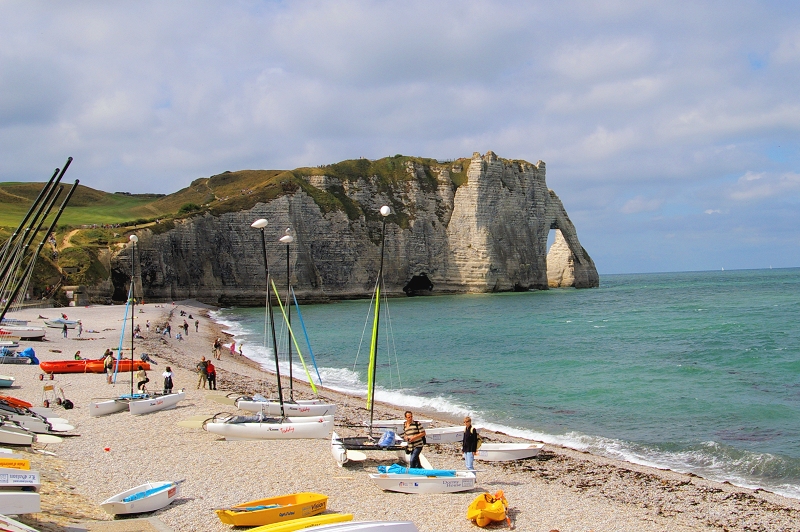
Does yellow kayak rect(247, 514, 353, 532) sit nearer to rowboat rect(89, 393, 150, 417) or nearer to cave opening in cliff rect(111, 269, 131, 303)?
rowboat rect(89, 393, 150, 417)

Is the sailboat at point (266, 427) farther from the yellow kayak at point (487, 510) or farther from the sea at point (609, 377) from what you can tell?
the yellow kayak at point (487, 510)

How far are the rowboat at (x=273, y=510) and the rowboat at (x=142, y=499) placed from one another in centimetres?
147

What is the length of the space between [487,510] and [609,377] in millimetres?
20258

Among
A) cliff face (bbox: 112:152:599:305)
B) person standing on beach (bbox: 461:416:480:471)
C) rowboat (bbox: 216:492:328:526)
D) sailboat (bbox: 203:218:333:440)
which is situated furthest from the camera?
cliff face (bbox: 112:152:599:305)

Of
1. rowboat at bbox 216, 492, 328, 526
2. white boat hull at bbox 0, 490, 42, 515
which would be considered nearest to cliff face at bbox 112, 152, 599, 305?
rowboat at bbox 216, 492, 328, 526

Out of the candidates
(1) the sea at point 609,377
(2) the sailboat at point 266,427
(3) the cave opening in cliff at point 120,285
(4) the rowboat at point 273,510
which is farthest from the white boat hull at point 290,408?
(3) the cave opening in cliff at point 120,285

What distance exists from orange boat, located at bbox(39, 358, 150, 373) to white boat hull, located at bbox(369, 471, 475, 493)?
1768 centimetres

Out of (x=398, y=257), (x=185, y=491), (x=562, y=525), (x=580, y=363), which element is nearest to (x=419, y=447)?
(x=562, y=525)

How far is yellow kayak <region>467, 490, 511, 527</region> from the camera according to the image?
39.8 feet

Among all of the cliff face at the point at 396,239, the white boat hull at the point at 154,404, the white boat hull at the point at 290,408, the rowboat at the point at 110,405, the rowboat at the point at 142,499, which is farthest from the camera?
the cliff face at the point at 396,239

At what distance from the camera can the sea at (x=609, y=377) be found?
1917cm

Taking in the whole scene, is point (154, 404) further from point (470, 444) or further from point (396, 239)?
point (396, 239)

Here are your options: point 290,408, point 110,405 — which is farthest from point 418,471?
point 110,405

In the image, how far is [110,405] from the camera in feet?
69.2
